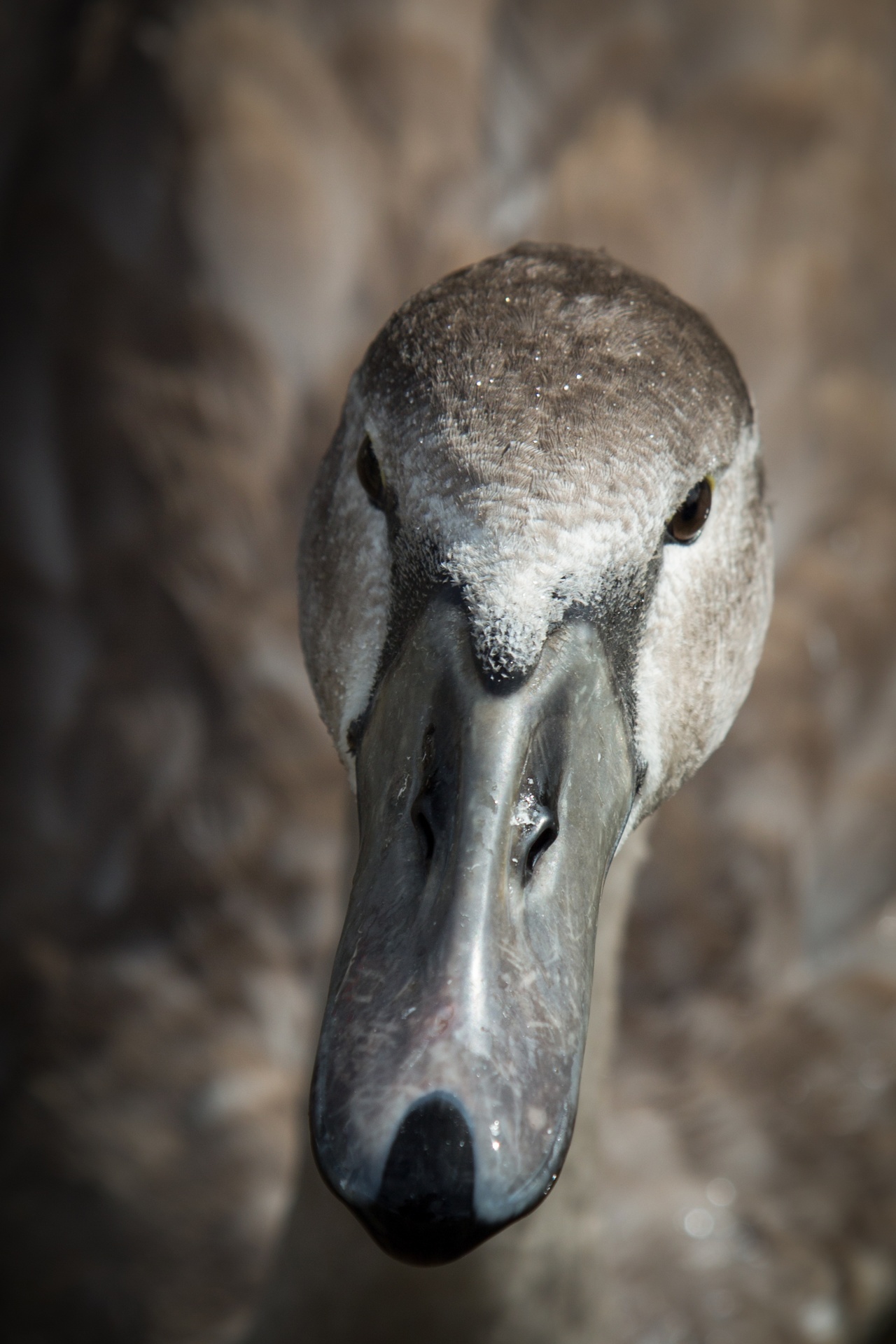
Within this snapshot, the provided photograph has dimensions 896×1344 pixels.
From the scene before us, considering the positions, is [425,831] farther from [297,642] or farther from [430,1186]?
[297,642]

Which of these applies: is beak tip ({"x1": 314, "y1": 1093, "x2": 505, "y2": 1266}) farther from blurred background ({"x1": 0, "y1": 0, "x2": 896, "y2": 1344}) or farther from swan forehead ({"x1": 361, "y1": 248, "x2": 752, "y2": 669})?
blurred background ({"x1": 0, "y1": 0, "x2": 896, "y2": 1344})

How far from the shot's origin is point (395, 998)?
46.8 inches

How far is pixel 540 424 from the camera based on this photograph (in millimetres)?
1357

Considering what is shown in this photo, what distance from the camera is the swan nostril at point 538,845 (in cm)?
126

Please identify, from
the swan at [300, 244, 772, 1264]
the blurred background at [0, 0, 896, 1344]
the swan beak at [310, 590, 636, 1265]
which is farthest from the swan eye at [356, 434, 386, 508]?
the blurred background at [0, 0, 896, 1344]

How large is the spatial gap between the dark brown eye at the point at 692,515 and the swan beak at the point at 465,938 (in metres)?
0.21

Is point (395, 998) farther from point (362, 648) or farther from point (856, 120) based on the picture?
point (856, 120)

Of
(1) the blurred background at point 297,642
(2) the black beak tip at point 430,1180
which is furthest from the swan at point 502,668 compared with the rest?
(1) the blurred background at point 297,642

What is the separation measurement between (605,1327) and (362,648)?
1.38 metres

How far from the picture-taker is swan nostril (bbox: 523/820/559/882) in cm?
126

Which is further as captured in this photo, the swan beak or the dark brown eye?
the dark brown eye

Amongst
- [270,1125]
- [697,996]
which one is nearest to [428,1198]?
[270,1125]

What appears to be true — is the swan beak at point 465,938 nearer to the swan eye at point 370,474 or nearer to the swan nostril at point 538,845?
the swan nostril at point 538,845

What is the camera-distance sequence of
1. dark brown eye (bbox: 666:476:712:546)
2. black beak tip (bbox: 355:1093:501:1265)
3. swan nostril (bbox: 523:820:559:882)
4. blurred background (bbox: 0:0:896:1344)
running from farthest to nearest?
blurred background (bbox: 0:0:896:1344) < dark brown eye (bbox: 666:476:712:546) < swan nostril (bbox: 523:820:559:882) < black beak tip (bbox: 355:1093:501:1265)
